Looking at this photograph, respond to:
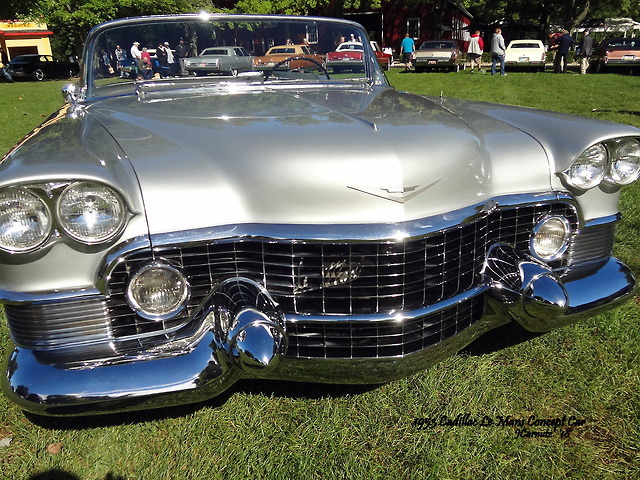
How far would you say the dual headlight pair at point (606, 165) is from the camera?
2.08 m

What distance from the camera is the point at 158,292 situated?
167cm

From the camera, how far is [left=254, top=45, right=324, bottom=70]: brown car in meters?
3.00

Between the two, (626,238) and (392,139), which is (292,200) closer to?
(392,139)

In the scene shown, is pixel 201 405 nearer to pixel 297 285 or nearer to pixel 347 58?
pixel 297 285

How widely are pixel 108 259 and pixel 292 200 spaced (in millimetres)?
572

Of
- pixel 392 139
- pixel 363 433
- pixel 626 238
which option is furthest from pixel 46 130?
pixel 626 238

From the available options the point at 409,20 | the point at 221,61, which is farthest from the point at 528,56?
the point at 221,61

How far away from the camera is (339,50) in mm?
3223

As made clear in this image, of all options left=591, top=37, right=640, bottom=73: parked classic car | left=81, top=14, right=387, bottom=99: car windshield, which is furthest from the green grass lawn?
left=591, top=37, right=640, bottom=73: parked classic car

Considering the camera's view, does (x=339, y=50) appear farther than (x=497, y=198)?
Yes

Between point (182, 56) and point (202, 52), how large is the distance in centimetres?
11

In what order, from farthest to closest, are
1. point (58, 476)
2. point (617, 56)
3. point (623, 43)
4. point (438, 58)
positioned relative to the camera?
1. point (438, 58)
2. point (623, 43)
3. point (617, 56)
4. point (58, 476)

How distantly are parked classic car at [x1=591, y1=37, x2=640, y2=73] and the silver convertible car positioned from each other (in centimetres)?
2008

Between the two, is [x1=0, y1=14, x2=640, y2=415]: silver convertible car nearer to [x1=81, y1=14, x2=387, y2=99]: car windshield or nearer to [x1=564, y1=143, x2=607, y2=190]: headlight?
[x1=564, y1=143, x2=607, y2=190]: headlight
